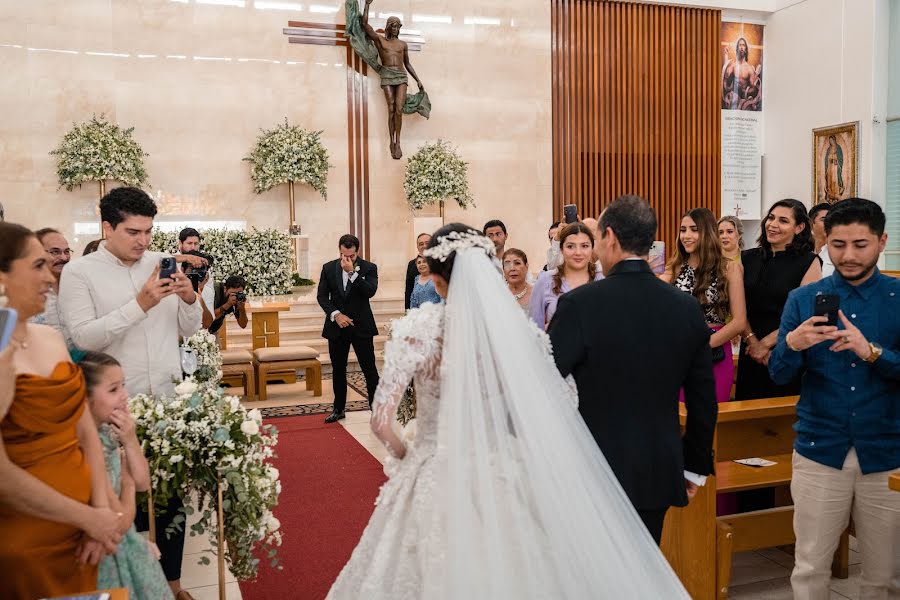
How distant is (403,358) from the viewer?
245 centimetres

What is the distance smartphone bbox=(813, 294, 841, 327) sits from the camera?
2.68 metres

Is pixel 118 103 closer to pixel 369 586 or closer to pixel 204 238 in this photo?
pixel 204 238

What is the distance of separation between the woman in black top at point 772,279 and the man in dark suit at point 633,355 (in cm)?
197

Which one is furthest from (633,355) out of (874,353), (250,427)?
(250,427)

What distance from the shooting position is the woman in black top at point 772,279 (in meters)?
4.20

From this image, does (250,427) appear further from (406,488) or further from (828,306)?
(828,306)

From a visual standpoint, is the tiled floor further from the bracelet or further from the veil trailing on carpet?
the veil trailing on carpet

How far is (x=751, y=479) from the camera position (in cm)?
369

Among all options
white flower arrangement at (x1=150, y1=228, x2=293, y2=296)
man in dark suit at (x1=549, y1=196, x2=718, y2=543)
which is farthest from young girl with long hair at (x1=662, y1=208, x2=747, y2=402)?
white flower arrangement at (x1=150, y1=228, x2=293, y2=296)

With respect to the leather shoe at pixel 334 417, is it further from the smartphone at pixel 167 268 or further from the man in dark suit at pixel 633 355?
the man in dark suit at pixel 633 355

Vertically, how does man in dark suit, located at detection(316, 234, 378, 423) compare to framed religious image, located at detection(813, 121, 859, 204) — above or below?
below

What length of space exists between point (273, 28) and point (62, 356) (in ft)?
32.4

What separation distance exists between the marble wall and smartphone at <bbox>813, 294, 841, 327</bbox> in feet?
29.2

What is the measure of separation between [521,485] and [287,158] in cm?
909
